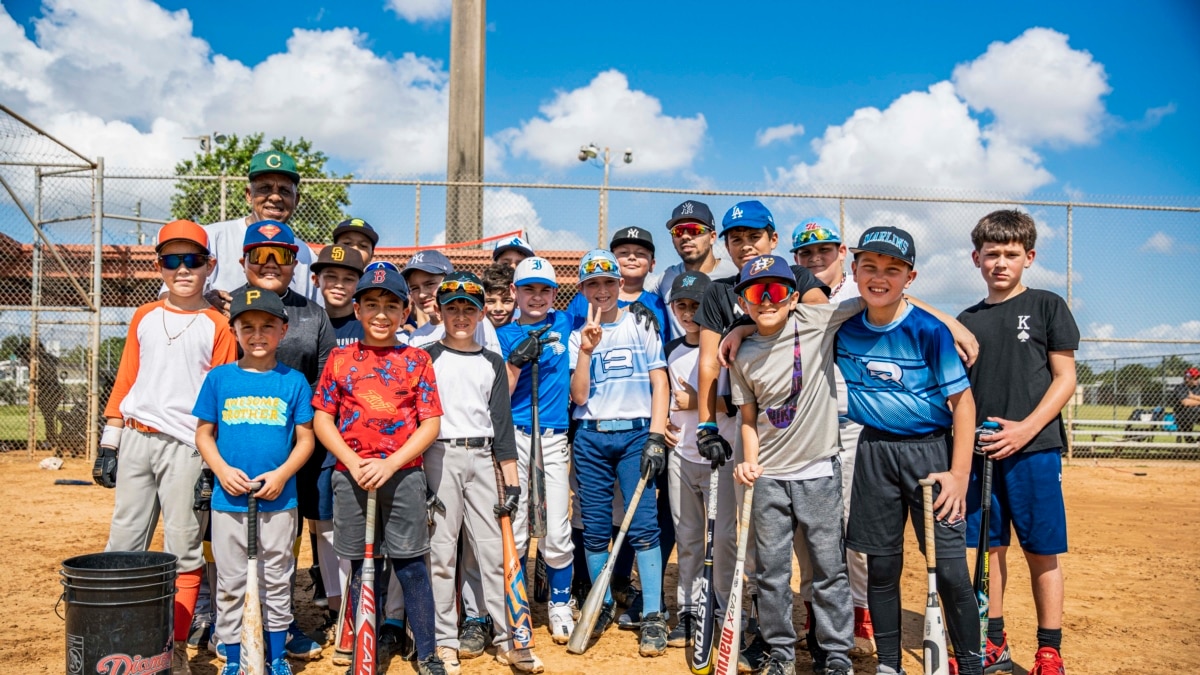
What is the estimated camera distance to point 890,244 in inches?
139

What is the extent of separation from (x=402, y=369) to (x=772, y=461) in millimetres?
1953

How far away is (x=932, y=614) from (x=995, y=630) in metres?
1.07

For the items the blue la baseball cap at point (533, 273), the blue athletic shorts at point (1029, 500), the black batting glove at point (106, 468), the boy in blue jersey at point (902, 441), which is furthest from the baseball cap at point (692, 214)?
the black batting glove at point (106, 468)

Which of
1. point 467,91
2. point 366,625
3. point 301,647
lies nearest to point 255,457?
point 366,625

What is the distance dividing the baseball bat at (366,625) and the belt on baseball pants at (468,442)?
2.19ft

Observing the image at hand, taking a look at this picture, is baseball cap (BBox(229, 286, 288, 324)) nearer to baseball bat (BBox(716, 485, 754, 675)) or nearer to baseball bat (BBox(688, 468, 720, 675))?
baseball bat (BBox(688, 468, 720, 675))

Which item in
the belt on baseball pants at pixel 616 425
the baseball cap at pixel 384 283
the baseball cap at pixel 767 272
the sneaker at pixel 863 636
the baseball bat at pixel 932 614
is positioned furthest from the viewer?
the belt on baseball pants at pixel 616 425

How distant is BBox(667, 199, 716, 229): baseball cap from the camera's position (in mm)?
4938

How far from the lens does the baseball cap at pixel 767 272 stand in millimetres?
3711

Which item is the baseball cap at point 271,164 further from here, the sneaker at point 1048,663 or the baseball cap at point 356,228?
the sneaker at point 1048,663

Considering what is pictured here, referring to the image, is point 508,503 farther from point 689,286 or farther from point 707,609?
point 689,286

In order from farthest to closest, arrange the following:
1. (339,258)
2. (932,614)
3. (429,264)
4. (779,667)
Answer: (429,264) → (339,258) → (779,667) → (932,614)

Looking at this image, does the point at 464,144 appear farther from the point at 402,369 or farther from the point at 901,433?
the point at 901,433

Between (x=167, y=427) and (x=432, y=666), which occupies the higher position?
(x=167, y=427)
